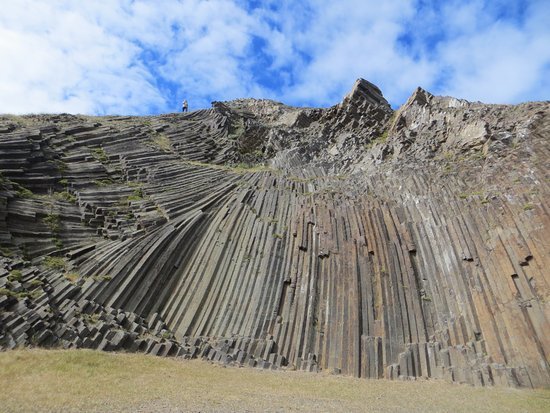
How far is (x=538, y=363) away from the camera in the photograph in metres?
13.6

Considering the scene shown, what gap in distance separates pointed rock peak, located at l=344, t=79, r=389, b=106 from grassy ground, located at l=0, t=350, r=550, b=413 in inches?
1038

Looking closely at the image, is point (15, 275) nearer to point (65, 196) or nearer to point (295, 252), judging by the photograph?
point (65, 196)

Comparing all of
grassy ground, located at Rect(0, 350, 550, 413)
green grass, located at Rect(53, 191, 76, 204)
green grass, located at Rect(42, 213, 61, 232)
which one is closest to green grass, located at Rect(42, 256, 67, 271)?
green grass, located at Rect(42, 213, 61, 232)

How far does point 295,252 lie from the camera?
21266 mm

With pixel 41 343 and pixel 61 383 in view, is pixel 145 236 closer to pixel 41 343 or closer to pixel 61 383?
pixel 41 343

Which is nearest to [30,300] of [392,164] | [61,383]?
[61,383]

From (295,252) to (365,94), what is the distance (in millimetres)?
20840

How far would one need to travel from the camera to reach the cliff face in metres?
15.3

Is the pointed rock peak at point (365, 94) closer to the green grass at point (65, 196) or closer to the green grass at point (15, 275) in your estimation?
the green grass at point (65, 196)

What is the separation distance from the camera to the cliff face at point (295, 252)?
15.3 metres

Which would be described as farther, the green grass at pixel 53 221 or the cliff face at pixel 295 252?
the green grass at pixel 53 221

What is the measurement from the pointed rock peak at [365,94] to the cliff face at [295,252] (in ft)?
29.4

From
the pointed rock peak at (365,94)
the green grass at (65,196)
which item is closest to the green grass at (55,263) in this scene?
the green grass at (65,196)

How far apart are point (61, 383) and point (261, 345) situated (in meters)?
7.52
